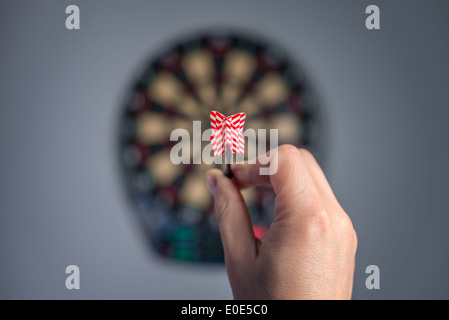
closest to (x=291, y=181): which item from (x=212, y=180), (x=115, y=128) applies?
(x=212, y=180)

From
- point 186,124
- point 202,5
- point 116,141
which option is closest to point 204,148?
point 186,124

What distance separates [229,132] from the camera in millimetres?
612

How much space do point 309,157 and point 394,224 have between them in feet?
3.16

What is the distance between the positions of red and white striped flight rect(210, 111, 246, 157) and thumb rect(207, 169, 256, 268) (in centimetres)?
7

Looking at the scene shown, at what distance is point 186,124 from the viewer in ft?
4.05

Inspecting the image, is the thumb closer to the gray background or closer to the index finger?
the index finger

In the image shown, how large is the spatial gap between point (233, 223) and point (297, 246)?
14 cm

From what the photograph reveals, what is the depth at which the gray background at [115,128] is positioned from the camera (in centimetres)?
123

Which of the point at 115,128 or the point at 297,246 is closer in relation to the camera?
the point at 297,246

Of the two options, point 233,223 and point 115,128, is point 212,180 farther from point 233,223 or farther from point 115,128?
point 115,128

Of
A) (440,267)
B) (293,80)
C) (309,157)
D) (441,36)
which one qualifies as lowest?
(440,267)

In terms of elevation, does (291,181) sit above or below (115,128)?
below

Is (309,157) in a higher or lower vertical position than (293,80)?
lower

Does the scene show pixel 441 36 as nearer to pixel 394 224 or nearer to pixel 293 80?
pixel 293 80
